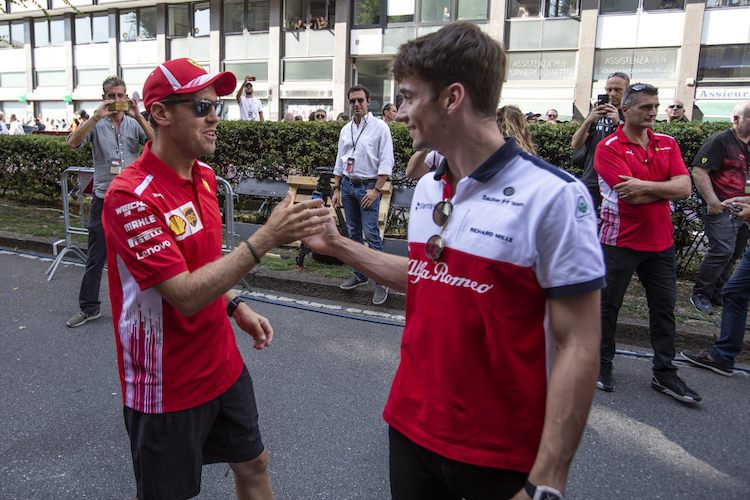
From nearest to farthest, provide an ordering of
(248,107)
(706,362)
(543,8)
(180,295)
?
(180,295) < (706,362) < (248,107) < (543,8)

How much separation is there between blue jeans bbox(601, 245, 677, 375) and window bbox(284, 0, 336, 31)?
2580cm

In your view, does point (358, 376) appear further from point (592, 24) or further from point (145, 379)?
point (592, 24)

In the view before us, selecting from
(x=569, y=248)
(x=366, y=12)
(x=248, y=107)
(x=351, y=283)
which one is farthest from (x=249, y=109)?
(x=366, y=12)

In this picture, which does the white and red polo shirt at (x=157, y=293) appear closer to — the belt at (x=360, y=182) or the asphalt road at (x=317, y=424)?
the asphalt road at (x=317, y=424)

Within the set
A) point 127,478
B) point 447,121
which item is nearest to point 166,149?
point 447,121

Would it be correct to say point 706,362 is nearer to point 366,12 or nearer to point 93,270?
point 93,270

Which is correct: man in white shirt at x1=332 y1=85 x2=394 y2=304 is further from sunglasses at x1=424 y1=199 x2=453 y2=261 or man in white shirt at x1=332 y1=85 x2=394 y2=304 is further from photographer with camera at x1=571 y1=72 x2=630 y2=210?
sunglasses at x1=424 y1=199 x2=453 y2=261

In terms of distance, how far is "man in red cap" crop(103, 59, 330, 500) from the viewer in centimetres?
180

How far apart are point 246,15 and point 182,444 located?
3058cm

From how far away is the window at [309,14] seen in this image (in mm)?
26906

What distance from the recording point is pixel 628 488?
286cm

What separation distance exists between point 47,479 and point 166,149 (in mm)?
2008

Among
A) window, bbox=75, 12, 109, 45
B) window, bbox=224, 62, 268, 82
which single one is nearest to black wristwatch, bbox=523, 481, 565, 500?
window, bbox=224, 62, 268, 82

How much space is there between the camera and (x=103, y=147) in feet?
18.1
